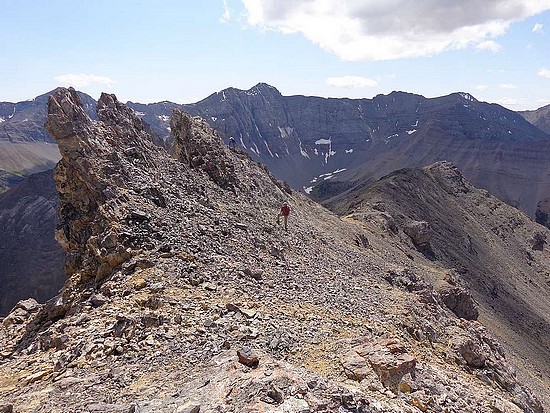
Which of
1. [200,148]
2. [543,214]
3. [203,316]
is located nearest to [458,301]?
[200,148]

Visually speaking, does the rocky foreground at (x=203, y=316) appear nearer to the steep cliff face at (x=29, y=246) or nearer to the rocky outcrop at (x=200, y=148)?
the rocky outcrop at (x=200, y=148)

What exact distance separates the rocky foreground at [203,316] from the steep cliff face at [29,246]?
237 feet

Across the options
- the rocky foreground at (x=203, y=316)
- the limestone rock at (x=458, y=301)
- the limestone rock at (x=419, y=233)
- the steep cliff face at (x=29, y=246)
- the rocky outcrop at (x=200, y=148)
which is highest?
the rocky outcrop at (x=200, y=148)

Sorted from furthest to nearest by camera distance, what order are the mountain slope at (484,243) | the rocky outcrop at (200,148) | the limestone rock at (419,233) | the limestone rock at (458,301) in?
1. the limestone rock at (419,233)
2. the mountain slope at (484,243)
3. the limestone rock at (458,301)
4. the rocky outcrop at (200,148)

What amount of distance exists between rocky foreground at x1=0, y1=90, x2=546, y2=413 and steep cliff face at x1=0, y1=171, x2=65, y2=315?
72.1 meters

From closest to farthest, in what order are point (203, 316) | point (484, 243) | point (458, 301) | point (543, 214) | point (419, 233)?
point (203, 316)
point (458, 301)
point (419, 233)
point (484, 243)
point (543, 214)

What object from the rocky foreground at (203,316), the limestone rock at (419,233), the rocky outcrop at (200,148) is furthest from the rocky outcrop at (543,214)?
the rocky outcrop at (200,148)

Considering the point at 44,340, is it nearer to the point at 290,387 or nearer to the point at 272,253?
the point at 290,387

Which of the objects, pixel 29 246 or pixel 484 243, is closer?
pixel 484 243

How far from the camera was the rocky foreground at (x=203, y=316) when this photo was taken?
12.8 metres

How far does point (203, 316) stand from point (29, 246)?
357 ft

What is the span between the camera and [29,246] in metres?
110

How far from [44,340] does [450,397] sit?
15189mm

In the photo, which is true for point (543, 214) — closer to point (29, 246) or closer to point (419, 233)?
point (419, 233)
